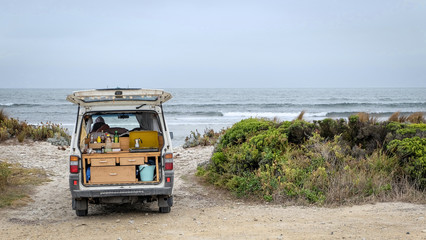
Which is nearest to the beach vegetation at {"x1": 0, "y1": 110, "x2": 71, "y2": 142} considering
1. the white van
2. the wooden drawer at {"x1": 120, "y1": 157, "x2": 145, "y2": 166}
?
the white van

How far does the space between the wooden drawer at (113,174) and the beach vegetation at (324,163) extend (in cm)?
276

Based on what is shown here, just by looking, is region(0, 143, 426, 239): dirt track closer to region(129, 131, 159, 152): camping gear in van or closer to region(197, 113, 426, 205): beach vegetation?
region(197, 113, 426, 205): beach vegetation

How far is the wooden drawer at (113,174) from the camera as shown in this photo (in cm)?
770

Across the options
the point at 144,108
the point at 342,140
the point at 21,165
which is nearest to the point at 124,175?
the point at 144,108

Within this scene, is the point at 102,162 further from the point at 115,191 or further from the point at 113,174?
the point at 115,191

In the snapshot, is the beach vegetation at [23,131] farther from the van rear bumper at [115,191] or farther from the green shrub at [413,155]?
the green shrub at [413,155]

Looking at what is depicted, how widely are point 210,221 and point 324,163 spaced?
3.17 m

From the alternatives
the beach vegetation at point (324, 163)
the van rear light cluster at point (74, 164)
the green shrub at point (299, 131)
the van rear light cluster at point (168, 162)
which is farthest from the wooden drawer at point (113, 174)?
the green shrub at point (299, 131)

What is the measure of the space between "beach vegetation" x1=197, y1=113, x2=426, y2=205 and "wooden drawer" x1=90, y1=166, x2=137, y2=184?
2.76 meters

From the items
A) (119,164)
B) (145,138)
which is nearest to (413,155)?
(145,138)

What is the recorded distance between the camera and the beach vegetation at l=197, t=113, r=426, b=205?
8883 millimetres

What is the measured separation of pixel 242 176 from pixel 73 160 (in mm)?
4163

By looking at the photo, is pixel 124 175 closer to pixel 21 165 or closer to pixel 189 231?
pixel 189 231

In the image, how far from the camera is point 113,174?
7.72 m
